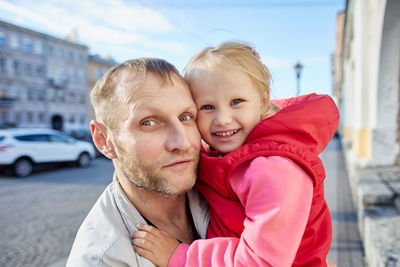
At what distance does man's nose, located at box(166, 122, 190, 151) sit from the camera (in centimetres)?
143

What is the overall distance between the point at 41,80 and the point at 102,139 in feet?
155

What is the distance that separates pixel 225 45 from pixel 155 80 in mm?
528

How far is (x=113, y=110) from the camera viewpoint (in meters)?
1.54

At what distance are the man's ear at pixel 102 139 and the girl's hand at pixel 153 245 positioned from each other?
476 mm

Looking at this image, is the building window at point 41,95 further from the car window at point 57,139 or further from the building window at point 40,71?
the car window at point 57,139

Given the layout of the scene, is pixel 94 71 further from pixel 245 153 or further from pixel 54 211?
pixel 245 153

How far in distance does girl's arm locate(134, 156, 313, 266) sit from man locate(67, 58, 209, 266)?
316 mm

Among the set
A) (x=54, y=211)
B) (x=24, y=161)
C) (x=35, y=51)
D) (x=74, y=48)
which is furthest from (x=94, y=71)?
(x=54, y=211)

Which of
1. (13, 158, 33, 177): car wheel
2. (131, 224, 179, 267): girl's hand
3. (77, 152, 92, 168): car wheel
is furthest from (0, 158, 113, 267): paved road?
(131, 224, 179, 267): girl's hand

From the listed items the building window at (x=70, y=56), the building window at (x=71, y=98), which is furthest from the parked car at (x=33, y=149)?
the building window at (x=70, y=56)

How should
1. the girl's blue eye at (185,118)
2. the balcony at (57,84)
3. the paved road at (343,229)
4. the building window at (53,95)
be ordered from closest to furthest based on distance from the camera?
the girl's blue eye at (185,118) → the paved road at (343,229) → the balcony at (57,84) → the building window at (53,95)

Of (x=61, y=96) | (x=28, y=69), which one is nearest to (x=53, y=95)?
(x=61, y=96)

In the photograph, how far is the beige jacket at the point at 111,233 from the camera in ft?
4.14

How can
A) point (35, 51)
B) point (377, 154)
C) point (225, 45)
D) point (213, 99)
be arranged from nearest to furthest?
point (213, 99)
point (225, 45)
point (377, 154)
point (35, 51)
